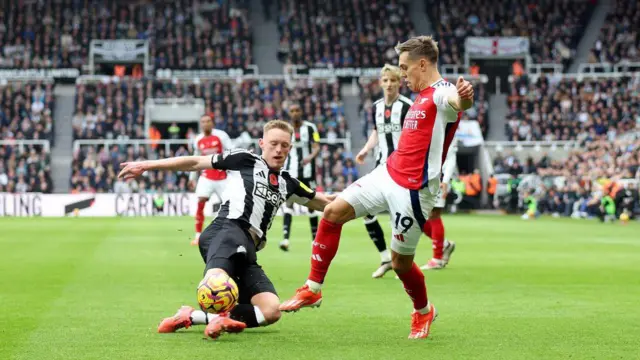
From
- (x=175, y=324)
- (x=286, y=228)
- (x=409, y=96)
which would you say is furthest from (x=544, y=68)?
(x=175, y=324)

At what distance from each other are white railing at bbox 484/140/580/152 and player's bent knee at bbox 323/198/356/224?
31486 millimetres

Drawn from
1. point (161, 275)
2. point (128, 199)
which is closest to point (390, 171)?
point (161, 275)

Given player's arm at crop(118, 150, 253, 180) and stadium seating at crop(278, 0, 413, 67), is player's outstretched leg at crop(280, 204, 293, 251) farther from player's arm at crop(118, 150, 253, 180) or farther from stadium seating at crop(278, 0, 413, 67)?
stadium seating at crop(278, 0, 413, 67)

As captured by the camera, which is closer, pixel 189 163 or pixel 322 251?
pixel 189 163

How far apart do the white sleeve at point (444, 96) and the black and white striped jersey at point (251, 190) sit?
55.7 inches

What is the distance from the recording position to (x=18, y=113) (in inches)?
1581

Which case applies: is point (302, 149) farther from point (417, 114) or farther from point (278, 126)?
point (417, 114)

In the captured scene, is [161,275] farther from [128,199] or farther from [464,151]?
[464,151]

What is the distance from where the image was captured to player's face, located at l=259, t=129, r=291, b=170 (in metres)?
A: 7.19

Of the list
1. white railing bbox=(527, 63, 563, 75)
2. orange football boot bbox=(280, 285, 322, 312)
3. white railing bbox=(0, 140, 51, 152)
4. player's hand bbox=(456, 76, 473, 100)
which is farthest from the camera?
white railing bbox=(527, 63, 563, 75)

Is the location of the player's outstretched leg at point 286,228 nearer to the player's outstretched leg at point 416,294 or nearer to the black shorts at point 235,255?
the black shorts at point 235,255

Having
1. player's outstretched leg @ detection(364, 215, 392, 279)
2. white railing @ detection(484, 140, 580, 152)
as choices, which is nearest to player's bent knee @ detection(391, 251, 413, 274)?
player's outstretched leg @ detection(364, 215, 392, 279)

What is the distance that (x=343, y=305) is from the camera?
8734 mm

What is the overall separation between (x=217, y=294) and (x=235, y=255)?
0.56 meters
